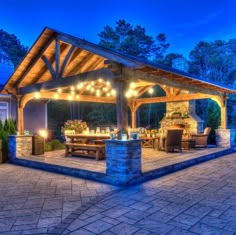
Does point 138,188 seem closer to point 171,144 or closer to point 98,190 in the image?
point 98,190

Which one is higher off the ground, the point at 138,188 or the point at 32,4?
the point at 32,4

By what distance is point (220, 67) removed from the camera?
21.0 metres

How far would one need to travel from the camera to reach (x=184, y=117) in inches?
463

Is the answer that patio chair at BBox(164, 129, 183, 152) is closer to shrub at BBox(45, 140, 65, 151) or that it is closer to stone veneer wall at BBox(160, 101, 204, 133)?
stone veneer wall at BBox(160, 101, 204, 133)

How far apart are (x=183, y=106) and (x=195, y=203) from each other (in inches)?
338

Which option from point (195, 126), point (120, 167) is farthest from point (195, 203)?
point (195, 126)

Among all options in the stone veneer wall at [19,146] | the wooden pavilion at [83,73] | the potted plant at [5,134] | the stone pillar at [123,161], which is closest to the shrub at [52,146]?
the stone veneer wall at [19,146]

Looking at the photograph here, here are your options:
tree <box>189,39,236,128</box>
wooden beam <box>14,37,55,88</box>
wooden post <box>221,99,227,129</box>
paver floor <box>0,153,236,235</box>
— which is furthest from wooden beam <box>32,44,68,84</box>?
tree <box>189,39,236,128</box>

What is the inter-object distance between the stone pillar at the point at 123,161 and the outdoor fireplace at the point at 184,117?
6545 millimetres

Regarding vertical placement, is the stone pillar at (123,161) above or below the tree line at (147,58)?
below

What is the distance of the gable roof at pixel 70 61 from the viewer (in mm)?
5349

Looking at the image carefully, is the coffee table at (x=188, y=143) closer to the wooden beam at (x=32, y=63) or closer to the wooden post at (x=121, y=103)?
the wooden post at (x=121, y=103)

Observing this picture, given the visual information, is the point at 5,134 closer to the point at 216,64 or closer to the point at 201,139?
the point at 201,139

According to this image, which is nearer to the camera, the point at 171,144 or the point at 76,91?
the point at 171,144
